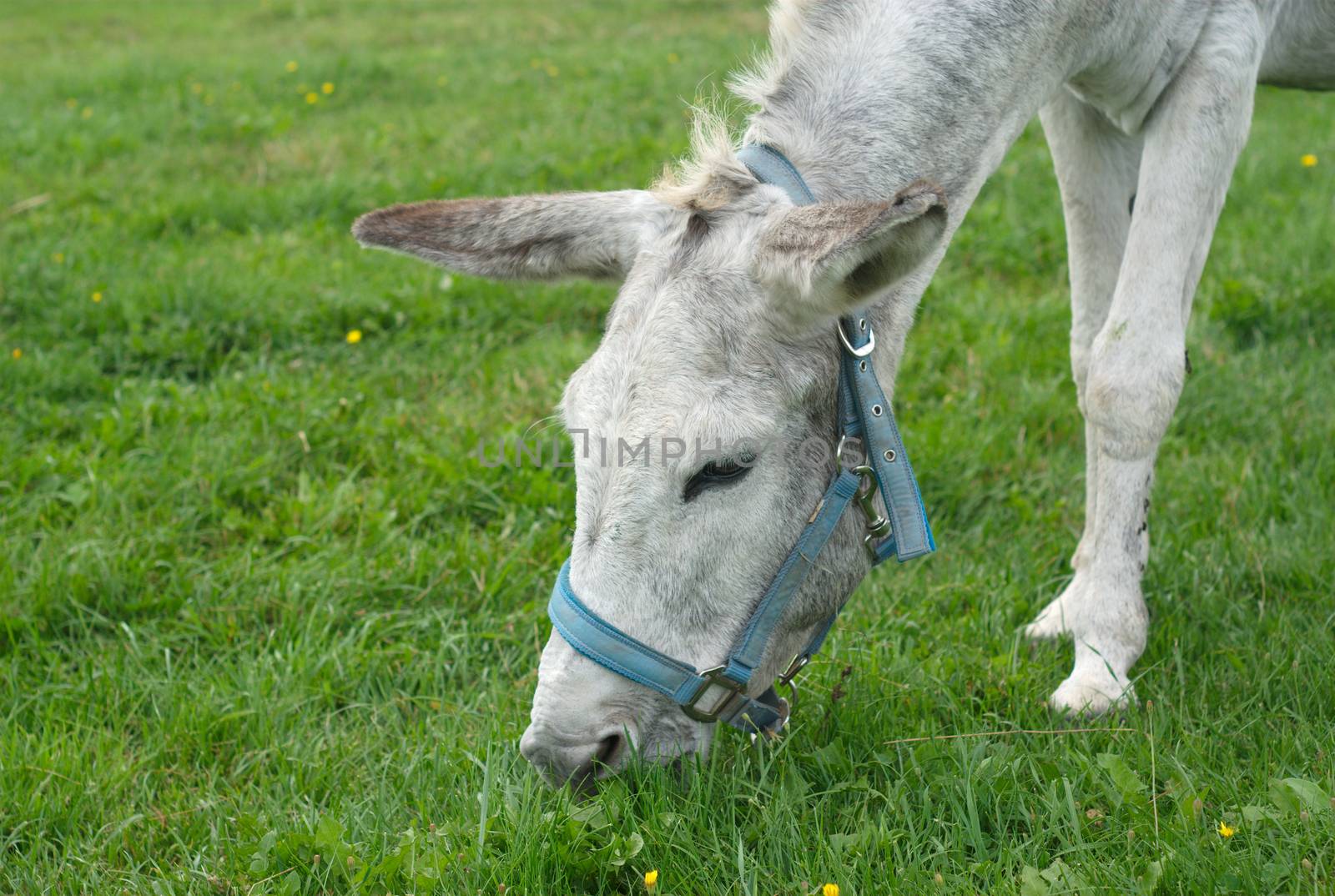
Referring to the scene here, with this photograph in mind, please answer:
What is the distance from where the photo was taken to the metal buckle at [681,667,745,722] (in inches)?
96.7

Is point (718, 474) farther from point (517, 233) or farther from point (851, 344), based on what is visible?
point (517, 233)

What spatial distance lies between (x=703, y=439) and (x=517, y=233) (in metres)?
0.75

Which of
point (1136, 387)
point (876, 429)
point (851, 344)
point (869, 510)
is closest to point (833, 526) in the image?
point (869, 510)

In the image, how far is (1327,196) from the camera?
6.38 metres

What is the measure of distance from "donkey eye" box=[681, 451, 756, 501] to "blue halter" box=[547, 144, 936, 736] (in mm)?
225

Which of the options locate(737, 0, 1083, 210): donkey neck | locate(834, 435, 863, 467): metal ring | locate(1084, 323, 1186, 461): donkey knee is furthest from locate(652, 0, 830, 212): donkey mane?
locate(1084, 323, 1186, 461): donkey knee

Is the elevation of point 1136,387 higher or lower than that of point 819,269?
lower

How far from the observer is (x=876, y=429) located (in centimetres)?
256

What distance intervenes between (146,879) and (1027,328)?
4086 mm

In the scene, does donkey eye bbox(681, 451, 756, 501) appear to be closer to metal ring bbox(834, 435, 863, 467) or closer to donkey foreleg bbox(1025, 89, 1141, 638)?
metal ring bbox(834, 435, 863, 467)

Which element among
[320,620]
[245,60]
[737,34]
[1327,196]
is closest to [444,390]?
[320,620]

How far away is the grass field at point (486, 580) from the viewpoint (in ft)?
8.05

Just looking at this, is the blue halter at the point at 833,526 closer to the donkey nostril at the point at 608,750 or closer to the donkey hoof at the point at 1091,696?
the donkey nostril at the point at 608,750

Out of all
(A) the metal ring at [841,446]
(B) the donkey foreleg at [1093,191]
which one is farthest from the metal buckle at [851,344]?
(B) the donkey foreleg at [1093,191]
